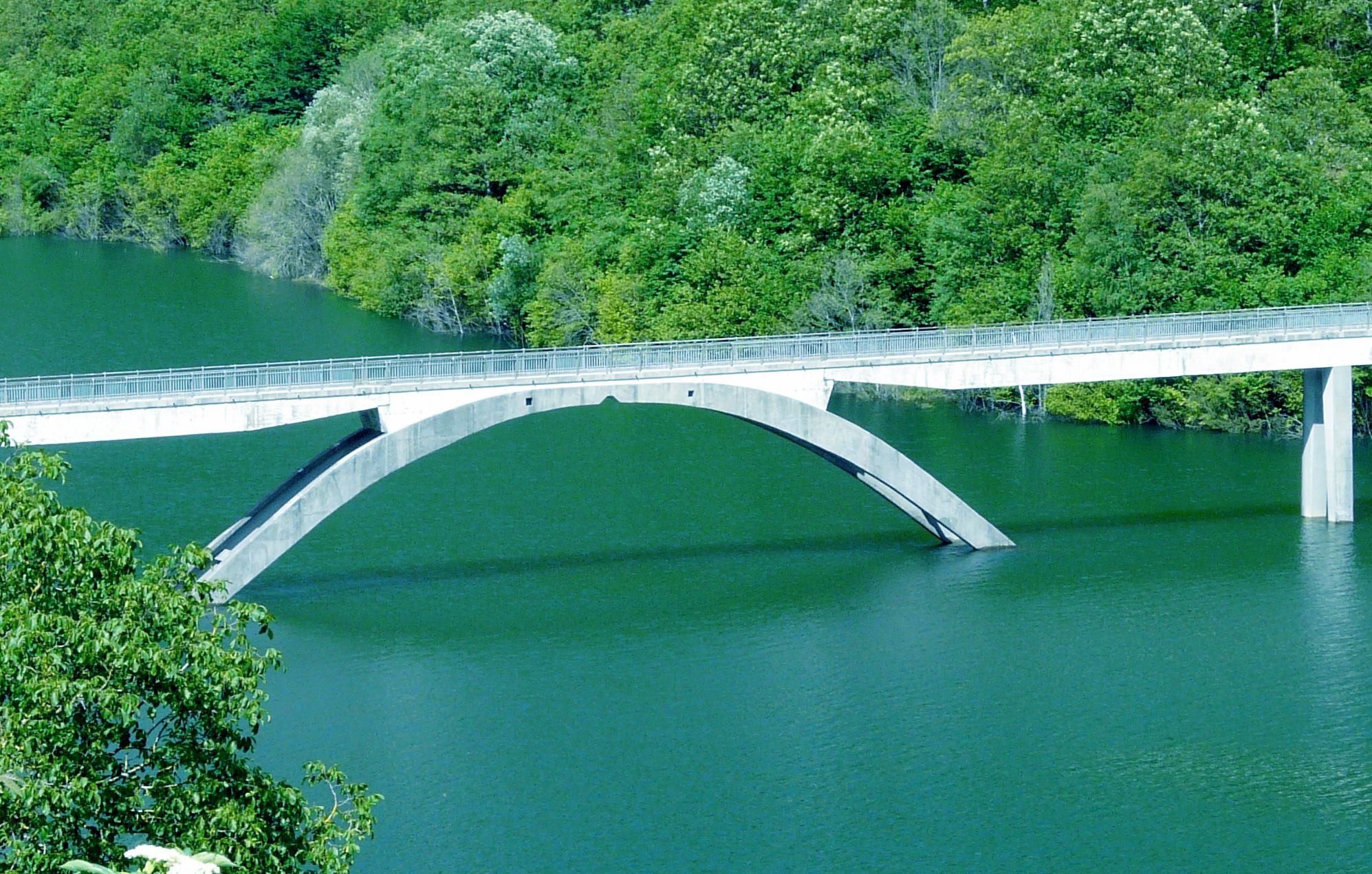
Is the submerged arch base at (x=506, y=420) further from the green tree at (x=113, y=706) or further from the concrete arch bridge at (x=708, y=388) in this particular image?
the green tree at (x=113, y=706)

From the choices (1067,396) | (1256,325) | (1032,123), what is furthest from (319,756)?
(1032,123)

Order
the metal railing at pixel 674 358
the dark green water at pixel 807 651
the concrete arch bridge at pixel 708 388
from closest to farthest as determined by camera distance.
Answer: the dark green water at pixel 807 651
the concrete arch bridge at pixel 708 388
the metal railing at pixel 674 358

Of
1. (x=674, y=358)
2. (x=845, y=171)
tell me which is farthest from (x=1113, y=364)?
(x=845, y=171)

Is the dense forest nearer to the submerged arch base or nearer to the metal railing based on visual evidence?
the metal railing

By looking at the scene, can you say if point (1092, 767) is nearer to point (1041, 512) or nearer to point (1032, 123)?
point (1041, 512)

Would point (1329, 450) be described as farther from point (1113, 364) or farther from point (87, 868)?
point (87, 868)

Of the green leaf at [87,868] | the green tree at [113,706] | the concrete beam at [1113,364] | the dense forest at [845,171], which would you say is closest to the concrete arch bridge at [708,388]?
the concrete beam at [1113,364]
